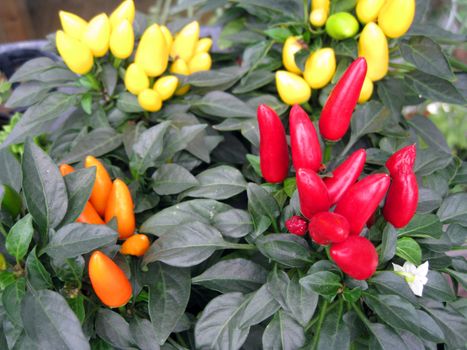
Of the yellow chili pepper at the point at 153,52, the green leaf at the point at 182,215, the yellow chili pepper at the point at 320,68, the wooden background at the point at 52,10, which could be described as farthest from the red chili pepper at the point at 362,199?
the wooden background at the point at 52,10

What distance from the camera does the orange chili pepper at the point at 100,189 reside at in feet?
2.25

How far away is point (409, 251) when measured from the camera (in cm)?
62

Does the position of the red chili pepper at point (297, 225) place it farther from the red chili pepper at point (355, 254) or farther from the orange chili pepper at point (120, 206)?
the orange chili pepper at point (120, 206)

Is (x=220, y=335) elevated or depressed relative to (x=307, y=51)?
depressed

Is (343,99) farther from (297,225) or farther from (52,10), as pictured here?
(52,10)

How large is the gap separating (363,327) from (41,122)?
1.98ft

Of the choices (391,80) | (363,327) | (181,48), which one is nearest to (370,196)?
(363,327)

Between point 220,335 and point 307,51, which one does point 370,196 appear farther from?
point 307,51

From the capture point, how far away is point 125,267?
629 millimetres

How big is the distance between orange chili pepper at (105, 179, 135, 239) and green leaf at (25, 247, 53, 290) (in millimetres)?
113

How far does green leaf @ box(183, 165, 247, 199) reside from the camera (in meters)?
0.74

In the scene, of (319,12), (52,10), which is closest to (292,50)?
(319,12)

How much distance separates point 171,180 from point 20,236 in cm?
23

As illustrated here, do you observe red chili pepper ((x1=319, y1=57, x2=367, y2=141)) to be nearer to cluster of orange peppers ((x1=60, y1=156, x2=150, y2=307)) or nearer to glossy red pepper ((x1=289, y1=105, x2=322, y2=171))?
glossy red pepper ((x1=289, y1=105, x2=322, y2=171))
